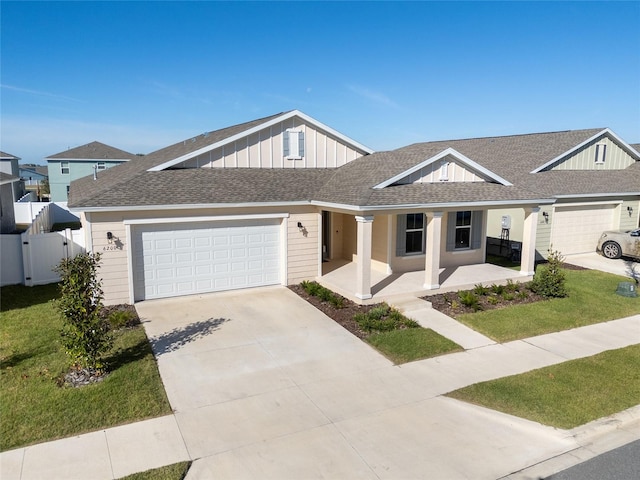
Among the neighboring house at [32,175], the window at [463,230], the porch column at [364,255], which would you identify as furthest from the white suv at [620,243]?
the neighboring house at [32,175]

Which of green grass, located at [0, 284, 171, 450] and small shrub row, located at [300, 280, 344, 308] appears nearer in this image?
green grass, located at [0, 284, 171, 450]

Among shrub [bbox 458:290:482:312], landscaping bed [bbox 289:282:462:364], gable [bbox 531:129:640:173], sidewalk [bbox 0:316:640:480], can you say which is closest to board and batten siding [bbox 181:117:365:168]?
landscaping bed [bbox 289:282:462:364]

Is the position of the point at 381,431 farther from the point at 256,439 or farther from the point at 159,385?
the point at 159,385

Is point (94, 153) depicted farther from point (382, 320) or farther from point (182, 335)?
point (382, 320)

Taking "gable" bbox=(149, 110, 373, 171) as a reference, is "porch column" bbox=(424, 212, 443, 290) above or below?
below

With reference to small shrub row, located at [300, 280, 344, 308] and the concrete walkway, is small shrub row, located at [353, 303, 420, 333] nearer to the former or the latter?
the concrete walkway

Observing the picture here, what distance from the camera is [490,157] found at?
75.8ft

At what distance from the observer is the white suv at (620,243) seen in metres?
19.1

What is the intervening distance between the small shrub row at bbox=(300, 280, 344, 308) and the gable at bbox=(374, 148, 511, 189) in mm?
3421

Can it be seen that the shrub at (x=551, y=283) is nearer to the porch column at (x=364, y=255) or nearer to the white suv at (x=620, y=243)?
the porch column at (x=364, y=255)

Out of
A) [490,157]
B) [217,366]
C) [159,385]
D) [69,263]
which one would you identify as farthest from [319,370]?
[490,157]

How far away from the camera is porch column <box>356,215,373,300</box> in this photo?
12.7 m

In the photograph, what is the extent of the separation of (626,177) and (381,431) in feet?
68.4

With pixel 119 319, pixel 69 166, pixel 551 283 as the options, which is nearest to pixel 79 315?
pixel 119 319
